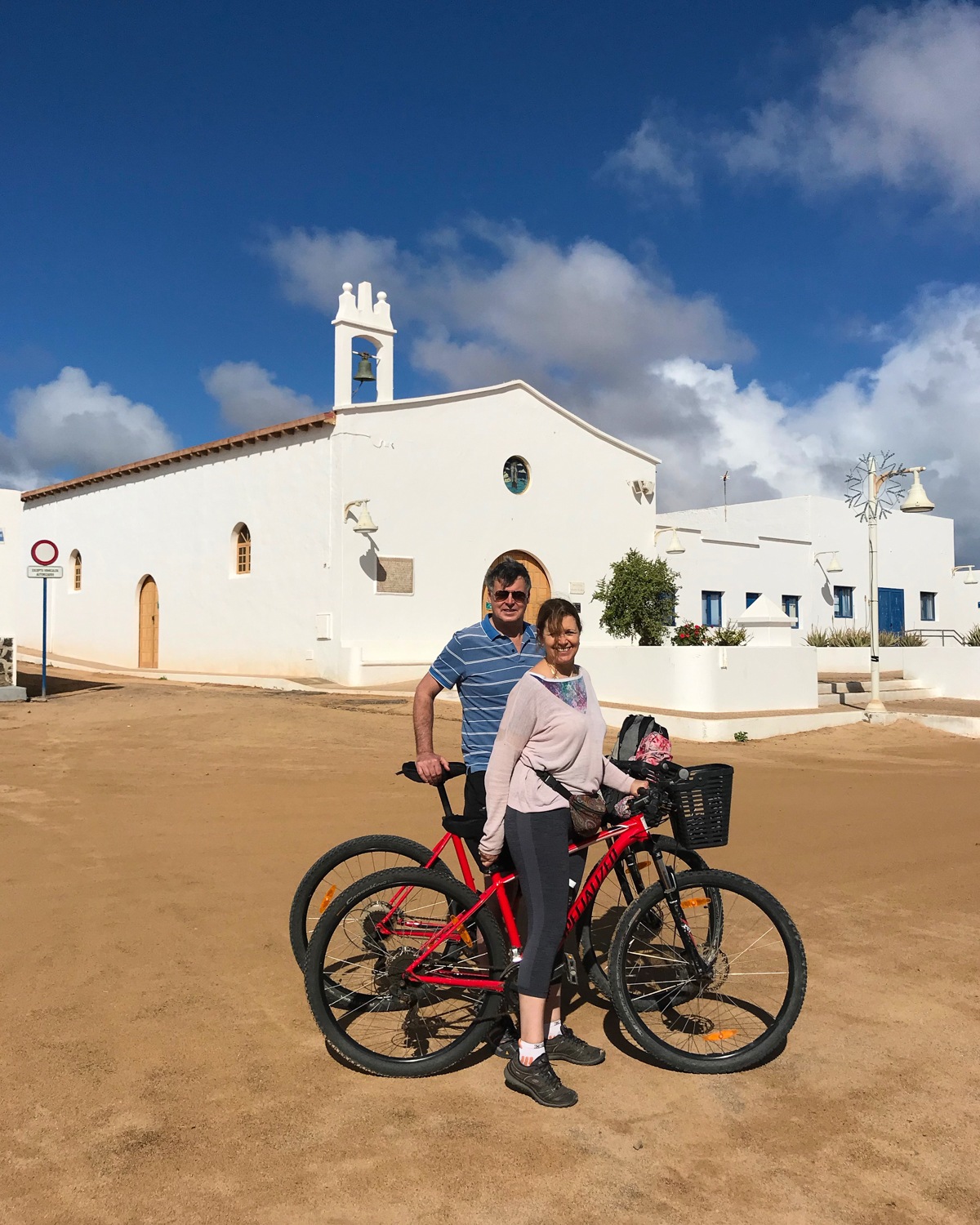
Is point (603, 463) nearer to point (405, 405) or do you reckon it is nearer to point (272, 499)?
point (405, 405)

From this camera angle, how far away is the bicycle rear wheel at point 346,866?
3.60 metres

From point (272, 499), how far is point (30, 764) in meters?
10.3

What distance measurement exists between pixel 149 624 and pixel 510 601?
798 inches

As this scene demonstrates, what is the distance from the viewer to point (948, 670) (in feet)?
66.2

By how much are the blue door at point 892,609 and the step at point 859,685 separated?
8929 mm

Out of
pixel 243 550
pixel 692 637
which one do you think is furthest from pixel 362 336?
pixel 692 637

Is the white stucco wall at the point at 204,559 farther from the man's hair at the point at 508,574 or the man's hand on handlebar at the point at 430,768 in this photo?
the man's hand on handlebar at the point at 430,768

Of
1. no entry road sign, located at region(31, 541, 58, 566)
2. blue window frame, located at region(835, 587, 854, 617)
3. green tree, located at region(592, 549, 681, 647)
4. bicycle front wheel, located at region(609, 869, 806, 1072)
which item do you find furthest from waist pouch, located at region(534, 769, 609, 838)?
blue window frame, located at region(835, 587, 854, 617)

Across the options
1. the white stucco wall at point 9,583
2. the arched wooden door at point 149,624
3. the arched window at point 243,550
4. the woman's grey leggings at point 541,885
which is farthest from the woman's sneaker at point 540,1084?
the arched wooden door at point 149,624

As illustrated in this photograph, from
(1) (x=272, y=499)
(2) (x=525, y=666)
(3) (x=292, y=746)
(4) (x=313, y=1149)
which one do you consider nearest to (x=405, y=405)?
(1) (x=272, y=499)

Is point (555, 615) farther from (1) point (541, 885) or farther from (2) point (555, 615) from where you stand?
(1) point (541, 885)

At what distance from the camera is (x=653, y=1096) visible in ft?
10.3

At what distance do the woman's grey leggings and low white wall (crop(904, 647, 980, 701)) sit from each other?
18814mm

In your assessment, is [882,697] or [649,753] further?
[882,697]
